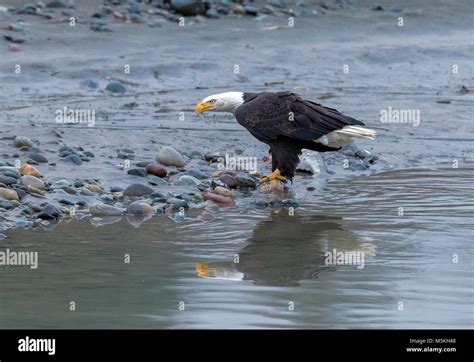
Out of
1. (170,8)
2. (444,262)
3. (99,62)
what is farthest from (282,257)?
(170,8)

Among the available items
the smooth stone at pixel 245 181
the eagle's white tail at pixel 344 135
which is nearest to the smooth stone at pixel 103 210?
the smooth stone at pixel 245 181

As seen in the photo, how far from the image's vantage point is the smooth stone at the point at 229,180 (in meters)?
10.1

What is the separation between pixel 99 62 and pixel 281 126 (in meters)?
5.53

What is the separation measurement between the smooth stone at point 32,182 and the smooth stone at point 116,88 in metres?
4.73

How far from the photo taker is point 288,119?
9930 millimetres

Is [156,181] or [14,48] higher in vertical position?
[14,48]

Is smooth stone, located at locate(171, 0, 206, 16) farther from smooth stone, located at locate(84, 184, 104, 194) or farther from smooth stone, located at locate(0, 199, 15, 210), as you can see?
smooth stone, located at locate(0, 199, 15, 210)

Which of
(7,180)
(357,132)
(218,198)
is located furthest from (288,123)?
(7,180)

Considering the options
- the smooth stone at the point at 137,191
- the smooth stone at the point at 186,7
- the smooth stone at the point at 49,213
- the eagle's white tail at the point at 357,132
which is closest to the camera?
the smooth stone at the point at 49,213

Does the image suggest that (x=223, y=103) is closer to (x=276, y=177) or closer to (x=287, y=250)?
(x=276, y=177)

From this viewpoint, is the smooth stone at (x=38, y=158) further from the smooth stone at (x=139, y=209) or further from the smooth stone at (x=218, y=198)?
the smooth stone at (x=218, y=198)

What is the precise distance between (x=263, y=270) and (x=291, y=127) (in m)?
2.61

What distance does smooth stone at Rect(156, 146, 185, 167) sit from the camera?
10.6 m
